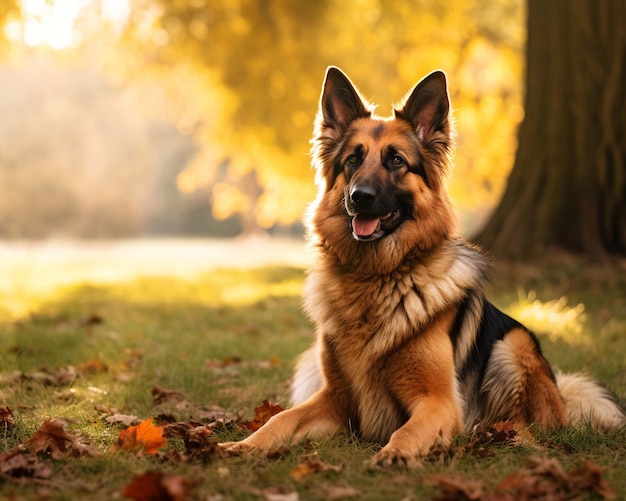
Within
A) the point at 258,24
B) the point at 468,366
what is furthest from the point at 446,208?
the point at 258,24

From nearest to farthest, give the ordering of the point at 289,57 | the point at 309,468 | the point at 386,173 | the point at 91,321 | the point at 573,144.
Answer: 1. the point at 309,468
2. the point at 386,173
3. the point at 91,321
4. the point at 573,144
5. the point at 289,57

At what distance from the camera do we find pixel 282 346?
7285 mm

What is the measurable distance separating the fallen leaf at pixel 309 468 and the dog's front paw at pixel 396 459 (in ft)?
0.63

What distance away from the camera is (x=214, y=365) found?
6.33 metres

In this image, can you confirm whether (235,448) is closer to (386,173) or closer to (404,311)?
(404,311)

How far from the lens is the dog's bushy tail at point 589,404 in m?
4.22

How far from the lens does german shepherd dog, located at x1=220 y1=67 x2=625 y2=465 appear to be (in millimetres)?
3945

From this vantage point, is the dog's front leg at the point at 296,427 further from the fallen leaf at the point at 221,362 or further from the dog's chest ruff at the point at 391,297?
the fallen leaf at the point at 221,362

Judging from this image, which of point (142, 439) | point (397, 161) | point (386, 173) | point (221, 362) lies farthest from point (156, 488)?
point (221, 362)

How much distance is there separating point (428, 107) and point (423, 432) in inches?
80.1

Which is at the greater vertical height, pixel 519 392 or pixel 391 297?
pixel 391 297

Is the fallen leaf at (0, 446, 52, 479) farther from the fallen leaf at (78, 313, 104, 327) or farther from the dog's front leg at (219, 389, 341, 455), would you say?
the fallen leaf at (78, 313, 104, 327)

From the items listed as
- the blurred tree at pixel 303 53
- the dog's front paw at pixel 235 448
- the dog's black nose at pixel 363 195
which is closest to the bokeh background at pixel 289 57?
the blurred tree at pixel 303 53

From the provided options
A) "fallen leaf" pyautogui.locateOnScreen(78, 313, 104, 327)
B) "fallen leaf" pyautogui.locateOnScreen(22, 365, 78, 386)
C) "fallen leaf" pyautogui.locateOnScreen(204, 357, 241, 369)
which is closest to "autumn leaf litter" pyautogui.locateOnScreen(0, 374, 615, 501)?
"fallen leaf" pyautogui.locateOnScreen(22, 365, 78, 386)
